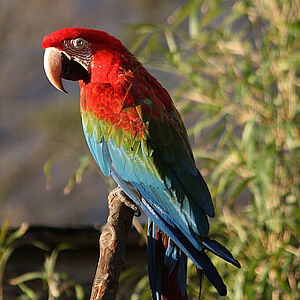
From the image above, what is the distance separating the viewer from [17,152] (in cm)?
204

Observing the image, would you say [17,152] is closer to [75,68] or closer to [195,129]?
[195,129]

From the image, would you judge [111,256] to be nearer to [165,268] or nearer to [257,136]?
[165,268]

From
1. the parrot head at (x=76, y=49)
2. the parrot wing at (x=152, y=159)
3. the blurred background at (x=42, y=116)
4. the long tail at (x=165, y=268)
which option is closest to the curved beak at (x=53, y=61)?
the parrot head at (x=76, y=49)

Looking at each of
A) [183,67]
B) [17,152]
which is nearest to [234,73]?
[183,67]

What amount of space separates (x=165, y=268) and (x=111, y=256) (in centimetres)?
15

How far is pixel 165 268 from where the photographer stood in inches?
35.9

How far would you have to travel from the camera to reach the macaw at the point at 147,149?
0.88 meters

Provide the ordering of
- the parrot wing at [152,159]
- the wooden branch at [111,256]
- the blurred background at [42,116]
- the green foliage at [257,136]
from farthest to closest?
the blurred background at [42,116], the green foliage at [257,136], the parrot wing at [152,159], the wooden branch at [111,256]

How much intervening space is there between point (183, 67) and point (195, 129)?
0.18 metres

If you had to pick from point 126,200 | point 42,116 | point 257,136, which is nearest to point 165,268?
point 126,200

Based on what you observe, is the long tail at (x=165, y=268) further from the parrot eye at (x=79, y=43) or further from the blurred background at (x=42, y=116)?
the blurred background at (x=42, y=116)

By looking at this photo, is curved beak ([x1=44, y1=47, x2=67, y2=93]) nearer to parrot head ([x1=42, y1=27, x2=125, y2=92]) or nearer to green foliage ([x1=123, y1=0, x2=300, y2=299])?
parrot head ([x1=42, y1=27, x2=125, y2=92])

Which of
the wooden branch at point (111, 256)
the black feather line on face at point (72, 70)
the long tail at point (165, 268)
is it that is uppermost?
the black feather line on face at point (72, 70)

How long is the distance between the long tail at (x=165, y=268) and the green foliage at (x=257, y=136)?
44cm
